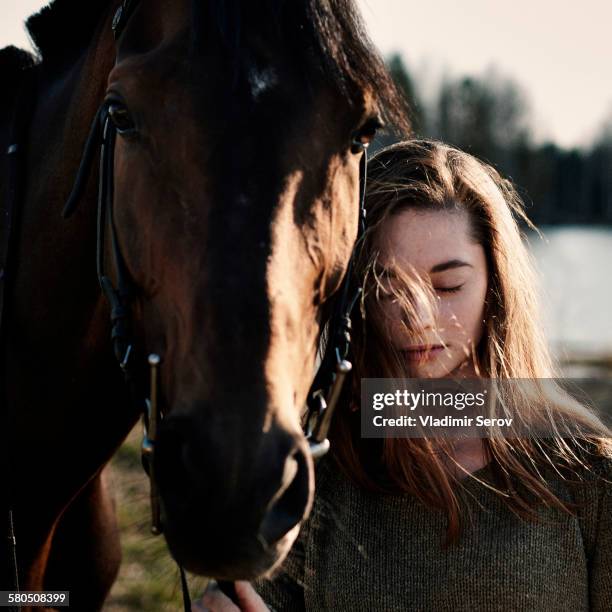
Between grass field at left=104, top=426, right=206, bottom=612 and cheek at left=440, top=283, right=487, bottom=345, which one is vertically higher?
cheek at left=440, top=283, right=487, bottom=345

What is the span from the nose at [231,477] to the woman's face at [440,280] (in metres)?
1.03

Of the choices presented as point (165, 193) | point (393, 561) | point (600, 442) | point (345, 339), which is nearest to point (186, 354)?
point (165, 193)

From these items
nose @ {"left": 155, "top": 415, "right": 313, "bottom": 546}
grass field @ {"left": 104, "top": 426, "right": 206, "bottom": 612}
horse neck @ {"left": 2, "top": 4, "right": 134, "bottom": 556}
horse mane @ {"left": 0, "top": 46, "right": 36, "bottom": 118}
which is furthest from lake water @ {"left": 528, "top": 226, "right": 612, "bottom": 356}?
nose @ {"left": 155, "top": 415, "right": 313, "bottom": 546}

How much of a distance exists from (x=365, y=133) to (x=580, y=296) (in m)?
18.7

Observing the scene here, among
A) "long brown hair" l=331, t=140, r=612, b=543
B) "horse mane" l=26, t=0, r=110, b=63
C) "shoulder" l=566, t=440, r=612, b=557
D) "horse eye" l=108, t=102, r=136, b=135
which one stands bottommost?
"shoulder" l=566, t=440, r=612, b=557

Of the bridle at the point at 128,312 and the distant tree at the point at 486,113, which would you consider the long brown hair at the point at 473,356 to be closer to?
the bridle at the point at 128,312

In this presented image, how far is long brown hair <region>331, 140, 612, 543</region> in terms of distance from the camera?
2.44 m

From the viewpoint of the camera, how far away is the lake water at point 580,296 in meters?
14.9

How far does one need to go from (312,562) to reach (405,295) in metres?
0.95

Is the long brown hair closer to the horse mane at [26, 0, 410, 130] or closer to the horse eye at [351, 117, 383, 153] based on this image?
the horse eye at [351, 117, 383, 153]

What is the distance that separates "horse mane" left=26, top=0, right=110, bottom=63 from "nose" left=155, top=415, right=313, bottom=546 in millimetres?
1607

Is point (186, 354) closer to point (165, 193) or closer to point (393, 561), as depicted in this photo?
point (165, 193)

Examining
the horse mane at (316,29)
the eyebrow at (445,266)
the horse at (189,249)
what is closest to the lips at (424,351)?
the eyebrow at (445,266)

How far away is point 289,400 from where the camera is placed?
1685mm
